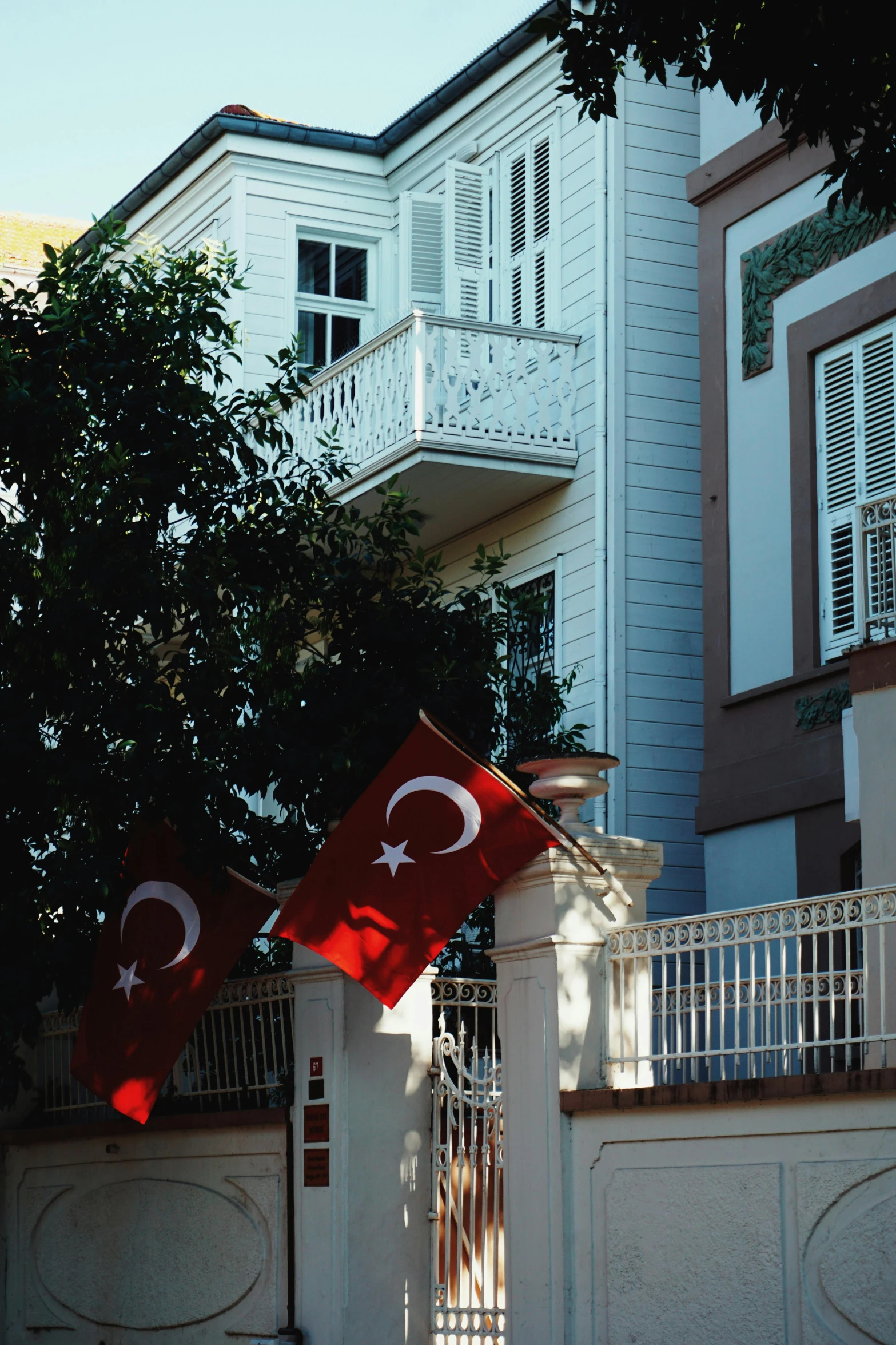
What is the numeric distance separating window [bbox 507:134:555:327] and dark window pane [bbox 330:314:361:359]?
7.01 feet

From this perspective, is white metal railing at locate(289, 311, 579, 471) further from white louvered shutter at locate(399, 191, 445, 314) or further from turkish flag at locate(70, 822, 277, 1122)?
turkish flag at locate(70, 822, 277, 1122)

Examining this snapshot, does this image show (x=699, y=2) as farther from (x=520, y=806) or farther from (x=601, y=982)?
(x=601, y=982)

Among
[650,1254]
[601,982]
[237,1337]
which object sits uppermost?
[601,982]

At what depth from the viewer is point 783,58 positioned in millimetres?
7371

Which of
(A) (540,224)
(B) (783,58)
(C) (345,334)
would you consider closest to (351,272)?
(C) (345,334)

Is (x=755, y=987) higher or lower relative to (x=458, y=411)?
lower

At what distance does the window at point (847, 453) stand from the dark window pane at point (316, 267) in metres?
6.75

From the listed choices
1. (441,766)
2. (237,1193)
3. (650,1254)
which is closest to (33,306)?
(441,766)

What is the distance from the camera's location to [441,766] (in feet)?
29.6

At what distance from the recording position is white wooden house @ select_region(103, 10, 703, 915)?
1515 cm

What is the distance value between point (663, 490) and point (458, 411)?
180 centimetres

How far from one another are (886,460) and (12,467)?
18.9ft

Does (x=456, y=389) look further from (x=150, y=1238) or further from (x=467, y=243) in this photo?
(x=150, y=1238)

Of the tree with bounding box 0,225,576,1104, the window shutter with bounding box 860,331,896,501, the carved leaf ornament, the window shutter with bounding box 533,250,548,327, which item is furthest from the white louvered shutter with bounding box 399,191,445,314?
the tree with bounding box 0,225,576,1104
